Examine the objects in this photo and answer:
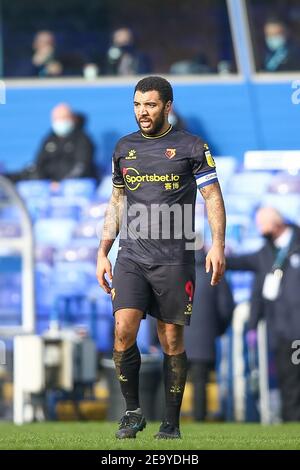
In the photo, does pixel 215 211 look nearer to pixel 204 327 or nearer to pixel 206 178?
pixel 206 178

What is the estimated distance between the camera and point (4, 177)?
52.7 feet

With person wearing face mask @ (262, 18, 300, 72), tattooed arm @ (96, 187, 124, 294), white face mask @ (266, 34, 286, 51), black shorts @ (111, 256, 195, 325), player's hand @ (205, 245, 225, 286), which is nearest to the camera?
player's hand @ (205, 245, 225, 286)

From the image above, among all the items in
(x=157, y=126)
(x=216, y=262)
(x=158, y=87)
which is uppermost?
(x=158, y=87)

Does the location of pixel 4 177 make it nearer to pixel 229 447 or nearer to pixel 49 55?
pixel 49 55

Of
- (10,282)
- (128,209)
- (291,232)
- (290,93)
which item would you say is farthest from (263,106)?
(128,209)

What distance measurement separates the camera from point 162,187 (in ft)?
28.3

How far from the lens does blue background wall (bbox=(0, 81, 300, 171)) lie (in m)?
16.3

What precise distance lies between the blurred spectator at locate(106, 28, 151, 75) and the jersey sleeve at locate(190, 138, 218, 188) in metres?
8.60

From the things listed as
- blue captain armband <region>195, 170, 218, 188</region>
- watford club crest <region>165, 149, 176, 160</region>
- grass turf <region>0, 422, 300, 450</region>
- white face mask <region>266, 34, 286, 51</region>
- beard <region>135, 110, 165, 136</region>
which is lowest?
grass turf <region>0, 422, 300, 450</region>

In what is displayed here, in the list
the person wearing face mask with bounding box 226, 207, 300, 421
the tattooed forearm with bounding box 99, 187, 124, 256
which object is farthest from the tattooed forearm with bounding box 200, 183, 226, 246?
the person wearing face mask with bounding box 226, 207, 300, 421

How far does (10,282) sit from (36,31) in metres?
3.60

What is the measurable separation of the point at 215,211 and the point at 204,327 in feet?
19.4

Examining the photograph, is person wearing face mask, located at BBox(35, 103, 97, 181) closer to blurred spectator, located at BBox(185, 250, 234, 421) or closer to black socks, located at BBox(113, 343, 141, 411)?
blurred spectator, located at BBox(185, 250, 234, 421)

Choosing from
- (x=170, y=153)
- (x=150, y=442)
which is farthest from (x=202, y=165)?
(x=150, y=442)
